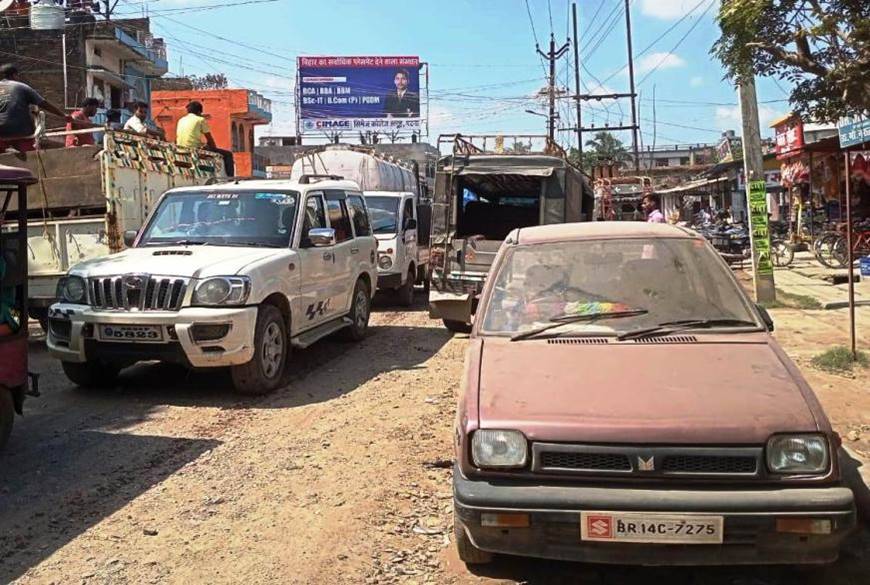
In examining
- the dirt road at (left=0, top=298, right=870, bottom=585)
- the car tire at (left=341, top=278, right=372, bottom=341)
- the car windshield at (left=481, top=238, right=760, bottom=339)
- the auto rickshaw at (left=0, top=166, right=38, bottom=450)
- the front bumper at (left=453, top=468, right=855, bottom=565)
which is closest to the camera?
the front bumper at (left=453, top=468, right=855, bottom=565)

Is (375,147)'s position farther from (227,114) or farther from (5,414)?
(5,414)

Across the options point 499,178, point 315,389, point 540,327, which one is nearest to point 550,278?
point 540,327

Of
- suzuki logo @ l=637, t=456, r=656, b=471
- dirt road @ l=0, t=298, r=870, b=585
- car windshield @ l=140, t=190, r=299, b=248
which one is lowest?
dirt road @ l=0, t=298, r=870, b=585

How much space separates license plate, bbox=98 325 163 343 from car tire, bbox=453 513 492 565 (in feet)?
12.9

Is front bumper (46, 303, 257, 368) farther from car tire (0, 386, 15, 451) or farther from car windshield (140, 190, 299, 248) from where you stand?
car tire (0, 386, 15, 451)

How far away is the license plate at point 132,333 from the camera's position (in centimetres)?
655

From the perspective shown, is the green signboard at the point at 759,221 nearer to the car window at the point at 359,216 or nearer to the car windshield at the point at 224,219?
the car window at the point at 359,216

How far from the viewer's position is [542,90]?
40.5m

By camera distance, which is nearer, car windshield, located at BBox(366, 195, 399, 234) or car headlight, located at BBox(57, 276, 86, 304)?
car headlight, located at BBox(57, 276, 86, 304)

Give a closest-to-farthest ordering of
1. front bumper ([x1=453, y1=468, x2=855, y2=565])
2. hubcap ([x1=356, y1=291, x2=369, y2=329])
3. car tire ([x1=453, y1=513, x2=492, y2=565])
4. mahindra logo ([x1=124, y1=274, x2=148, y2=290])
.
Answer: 1. front bumper ([x1=453, y1=468, x2=855, y2=565])
2. car tire ([x1=453, y1=513, x2=492, y2=565])
3. mahindra logo ([x1=124, y1=274, x2=148, y2=290])
4. hubcap ([x1=356, y1=291, x2=369, y2=329])

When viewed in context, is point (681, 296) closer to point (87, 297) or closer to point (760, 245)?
point (87, 297)

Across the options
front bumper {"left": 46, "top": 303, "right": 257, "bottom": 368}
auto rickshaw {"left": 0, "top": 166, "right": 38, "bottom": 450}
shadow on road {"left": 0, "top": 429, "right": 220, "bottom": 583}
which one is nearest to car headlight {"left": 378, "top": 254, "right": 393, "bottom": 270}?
front bumper {"left": 46, "top": 303, "right": 257, "bottom": 368}

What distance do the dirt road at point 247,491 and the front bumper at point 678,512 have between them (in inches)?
21.2

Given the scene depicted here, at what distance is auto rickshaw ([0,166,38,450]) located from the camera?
512 cm
